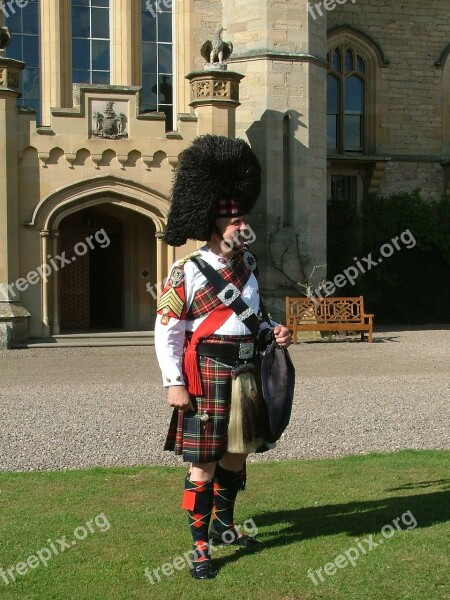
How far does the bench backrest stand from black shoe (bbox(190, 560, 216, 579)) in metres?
12.8

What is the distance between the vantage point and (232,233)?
4566 mm

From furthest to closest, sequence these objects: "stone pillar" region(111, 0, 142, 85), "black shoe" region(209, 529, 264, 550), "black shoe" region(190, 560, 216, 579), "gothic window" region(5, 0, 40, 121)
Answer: "stone pillar" region(111, 0, 142, 85) < "gothic window" region(5, 0, 40, 121) < "black shoe" region(209, 529, 264, 550) < "black shoe" region(190, 560, 216, 579)

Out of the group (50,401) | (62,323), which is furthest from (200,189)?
(62,323)

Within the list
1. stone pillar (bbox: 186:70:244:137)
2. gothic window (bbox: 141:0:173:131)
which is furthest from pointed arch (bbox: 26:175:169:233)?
gothic window (bbox: 141:0:173:131)

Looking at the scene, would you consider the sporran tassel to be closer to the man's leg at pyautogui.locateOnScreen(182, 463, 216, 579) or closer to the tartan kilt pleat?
the tartan kilt pleat

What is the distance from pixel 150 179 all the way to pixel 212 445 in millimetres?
12574

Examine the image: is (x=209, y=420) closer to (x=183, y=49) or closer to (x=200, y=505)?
(x=200, y=505)

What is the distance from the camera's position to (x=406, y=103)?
24078 mm

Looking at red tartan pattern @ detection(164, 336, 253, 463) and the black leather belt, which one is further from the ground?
the black leather belt

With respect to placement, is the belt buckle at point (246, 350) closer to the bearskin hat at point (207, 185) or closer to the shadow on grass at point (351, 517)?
the bearskin hat at point (207, 185)

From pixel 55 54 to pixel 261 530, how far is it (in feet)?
49.0

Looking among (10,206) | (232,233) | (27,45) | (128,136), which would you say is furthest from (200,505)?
(27,45)

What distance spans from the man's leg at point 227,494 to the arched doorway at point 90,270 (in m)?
14.0

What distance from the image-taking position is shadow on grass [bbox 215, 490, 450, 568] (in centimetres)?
486
